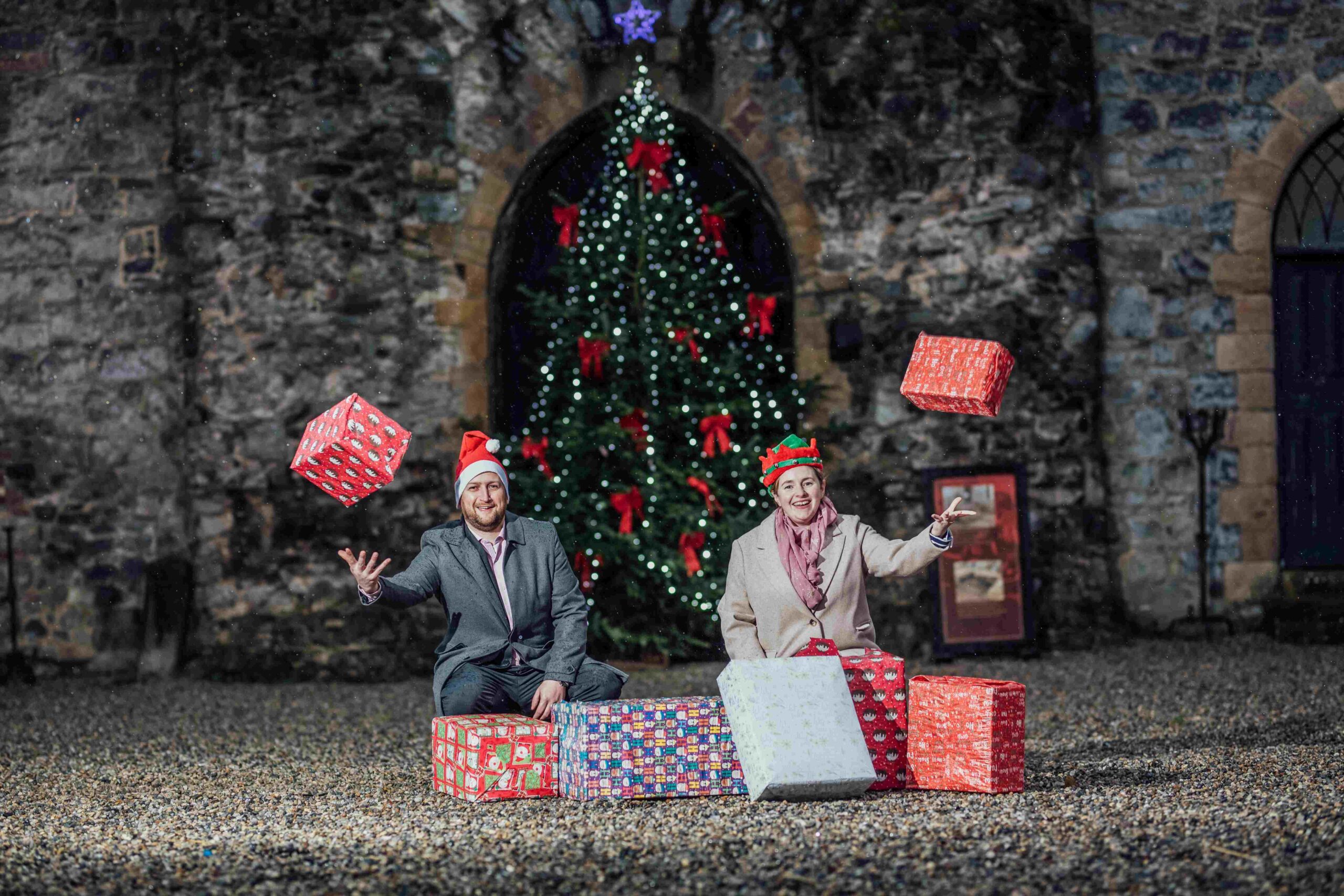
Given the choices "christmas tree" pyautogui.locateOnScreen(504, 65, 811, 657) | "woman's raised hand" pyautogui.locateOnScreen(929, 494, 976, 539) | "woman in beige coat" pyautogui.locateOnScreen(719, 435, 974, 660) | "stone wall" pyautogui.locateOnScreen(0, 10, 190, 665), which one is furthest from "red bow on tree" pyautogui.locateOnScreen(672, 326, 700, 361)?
"woman's raised hand" pyautogui.locateOnScreen(929, 494, 976, 539)

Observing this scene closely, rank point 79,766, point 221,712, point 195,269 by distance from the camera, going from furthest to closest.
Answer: point 195,269
point 221,712
point 79,766

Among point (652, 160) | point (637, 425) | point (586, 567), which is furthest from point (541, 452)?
point (652, 160)

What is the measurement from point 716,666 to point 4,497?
430 cm

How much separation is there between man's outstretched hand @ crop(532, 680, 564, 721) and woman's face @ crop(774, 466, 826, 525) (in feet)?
2.92

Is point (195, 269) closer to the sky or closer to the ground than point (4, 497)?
closer to the sky

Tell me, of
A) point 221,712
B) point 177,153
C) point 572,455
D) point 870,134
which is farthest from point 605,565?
point 177,153

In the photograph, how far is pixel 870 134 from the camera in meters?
8.03

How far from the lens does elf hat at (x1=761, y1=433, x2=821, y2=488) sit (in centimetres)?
438

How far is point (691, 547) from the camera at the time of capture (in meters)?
7.44

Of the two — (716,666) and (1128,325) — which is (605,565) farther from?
(1128,325)

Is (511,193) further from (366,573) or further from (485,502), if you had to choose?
(366,573)

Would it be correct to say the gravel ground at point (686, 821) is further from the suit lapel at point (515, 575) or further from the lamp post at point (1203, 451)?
the lamp post at point (1203, 451)

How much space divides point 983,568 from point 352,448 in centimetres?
437

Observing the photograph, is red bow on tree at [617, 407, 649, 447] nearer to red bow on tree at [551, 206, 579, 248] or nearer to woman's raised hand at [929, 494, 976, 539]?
red bow on tree at [551, 206, 579, 248]
